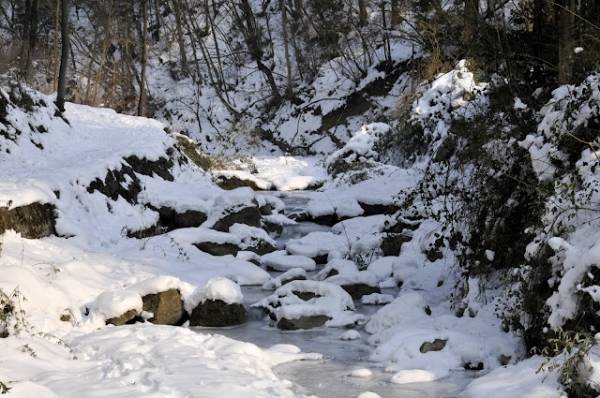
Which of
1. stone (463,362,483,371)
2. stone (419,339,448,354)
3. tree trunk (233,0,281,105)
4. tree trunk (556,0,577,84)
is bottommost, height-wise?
stone (463,362,483,371)

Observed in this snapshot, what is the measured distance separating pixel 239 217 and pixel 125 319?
5916mm

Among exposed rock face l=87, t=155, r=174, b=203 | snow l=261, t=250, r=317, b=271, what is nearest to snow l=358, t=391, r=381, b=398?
snow l=261, t=250, r=317, b=271

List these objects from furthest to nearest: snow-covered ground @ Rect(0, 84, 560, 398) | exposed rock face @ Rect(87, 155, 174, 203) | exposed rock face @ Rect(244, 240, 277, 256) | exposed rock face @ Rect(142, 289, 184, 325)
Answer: exposed rock face @ Rect(244, 240, 277, 256)
exposed rock face @ Rect(87, 155, 174, 203)
exposed rock face @ Rect(142, 289, 184, 325)
snow-covered ground @ Rect(0, 84, 560, 398)

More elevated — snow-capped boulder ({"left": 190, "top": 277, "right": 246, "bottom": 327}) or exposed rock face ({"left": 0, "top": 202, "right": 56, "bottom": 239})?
exposed rock face ({"left": 0, "top": 202, "right": 56, "bottom": 239})

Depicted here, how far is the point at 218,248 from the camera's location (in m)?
11.5

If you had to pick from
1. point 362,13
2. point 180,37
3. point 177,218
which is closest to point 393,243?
point 177,218

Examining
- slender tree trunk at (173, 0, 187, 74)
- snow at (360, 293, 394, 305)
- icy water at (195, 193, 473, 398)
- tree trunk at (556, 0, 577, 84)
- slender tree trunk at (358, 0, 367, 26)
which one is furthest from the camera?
slender tree trunk at (173, 0, 187, 74)

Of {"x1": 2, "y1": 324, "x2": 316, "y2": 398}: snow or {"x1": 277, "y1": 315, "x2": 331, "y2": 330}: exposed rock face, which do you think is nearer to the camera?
{"x1": 2, "y1": 324, "x2": 316, "y2": 398}: snow

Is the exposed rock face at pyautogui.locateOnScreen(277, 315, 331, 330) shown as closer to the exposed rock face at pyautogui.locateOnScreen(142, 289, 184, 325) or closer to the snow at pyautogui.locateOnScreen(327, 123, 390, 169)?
the exposed rock face at pyautogui.locateOnScreen(142, 289, 184, 325)

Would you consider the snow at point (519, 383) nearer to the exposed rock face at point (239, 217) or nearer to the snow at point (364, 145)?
the exposed rock face at point (239, 217)

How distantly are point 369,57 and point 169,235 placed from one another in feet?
60.1

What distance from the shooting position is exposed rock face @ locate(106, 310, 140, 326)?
23.5ft

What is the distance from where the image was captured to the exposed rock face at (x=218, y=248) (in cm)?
1135

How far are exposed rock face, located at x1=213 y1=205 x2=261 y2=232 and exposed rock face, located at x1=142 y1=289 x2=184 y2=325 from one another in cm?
467
